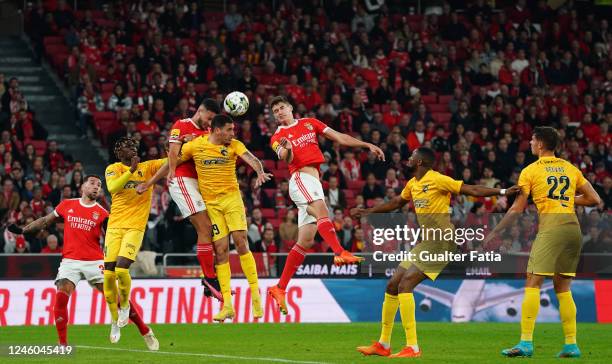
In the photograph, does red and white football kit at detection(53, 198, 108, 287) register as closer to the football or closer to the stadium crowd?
the football

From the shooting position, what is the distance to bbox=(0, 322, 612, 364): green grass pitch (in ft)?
49.8

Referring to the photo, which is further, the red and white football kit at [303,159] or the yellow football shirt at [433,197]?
the red and white football kit at [303,159]

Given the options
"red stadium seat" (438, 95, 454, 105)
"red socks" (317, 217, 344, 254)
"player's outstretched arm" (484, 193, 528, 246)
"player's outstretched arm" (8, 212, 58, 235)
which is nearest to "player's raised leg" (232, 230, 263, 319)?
"red socks" (317, 217, 344, 254)

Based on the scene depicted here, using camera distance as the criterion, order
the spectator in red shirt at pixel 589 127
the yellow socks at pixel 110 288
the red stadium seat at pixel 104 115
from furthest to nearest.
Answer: the spectator in red shirt at pixel 589 127 < the red stadium seat at pixel 104 115 < the yellow socks at pixel 110 288

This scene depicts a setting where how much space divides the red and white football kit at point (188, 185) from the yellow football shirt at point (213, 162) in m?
0.13

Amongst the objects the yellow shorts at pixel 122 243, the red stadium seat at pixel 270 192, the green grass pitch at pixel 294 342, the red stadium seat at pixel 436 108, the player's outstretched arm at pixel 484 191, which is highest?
the red stadium seat at pixel 436 108

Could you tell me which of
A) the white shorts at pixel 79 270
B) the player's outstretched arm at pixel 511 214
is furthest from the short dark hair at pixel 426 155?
the white shorts at pixel 79 270

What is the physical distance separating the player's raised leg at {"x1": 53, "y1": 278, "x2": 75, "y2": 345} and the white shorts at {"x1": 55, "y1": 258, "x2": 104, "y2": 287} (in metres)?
0.08

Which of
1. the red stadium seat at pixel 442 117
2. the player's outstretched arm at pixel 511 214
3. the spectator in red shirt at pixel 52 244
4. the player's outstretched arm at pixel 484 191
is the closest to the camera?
the player's outstretched arm at pixel 484 191

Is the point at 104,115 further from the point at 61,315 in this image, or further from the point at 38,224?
the point at 61,315

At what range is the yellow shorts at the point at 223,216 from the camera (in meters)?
17.2

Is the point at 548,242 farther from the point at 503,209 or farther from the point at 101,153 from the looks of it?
the point at 101,153

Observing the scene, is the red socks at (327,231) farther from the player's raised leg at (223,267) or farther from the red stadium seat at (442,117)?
the red stadium seat at (442,117)

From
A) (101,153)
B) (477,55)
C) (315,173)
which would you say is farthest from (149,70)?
(315,173)
